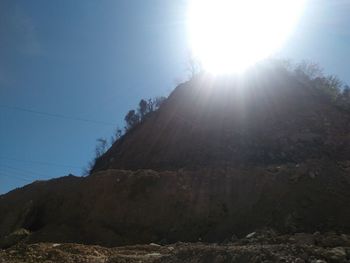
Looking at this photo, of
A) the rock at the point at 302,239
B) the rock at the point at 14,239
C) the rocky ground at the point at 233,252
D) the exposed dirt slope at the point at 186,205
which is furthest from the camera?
the rock at the point at 14,239

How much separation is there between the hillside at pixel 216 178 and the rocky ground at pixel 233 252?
3.61m

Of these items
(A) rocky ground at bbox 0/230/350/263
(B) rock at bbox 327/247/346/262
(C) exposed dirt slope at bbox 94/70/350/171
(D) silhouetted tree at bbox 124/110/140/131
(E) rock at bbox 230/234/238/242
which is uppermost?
(D) silhouetted tree at bbox 124/110/140/131

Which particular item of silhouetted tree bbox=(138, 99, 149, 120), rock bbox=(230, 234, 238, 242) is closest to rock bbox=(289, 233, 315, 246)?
rock bbox=(230, 234, 238, 242)

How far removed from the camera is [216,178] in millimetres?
23250

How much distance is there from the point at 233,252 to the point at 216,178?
1296 cm

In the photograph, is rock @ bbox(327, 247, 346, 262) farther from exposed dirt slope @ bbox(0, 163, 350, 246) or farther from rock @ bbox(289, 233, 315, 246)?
exposed dirt slope @ bbox(0, 163, 350, 246)

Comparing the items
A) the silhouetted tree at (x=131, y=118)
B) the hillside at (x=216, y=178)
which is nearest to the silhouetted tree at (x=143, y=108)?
the silhouetted tree at (x=131, y=118)

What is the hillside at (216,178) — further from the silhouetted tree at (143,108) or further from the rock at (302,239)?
the silhouetted tree at (143,108)

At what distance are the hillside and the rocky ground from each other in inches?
→ 142

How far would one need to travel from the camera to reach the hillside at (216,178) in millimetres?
19406

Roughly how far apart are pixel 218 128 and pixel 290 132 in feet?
18.2

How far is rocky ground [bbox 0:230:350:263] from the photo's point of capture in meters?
9.48

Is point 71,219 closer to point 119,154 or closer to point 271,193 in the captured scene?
point 271,193

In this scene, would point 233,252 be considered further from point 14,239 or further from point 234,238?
point 14,239
